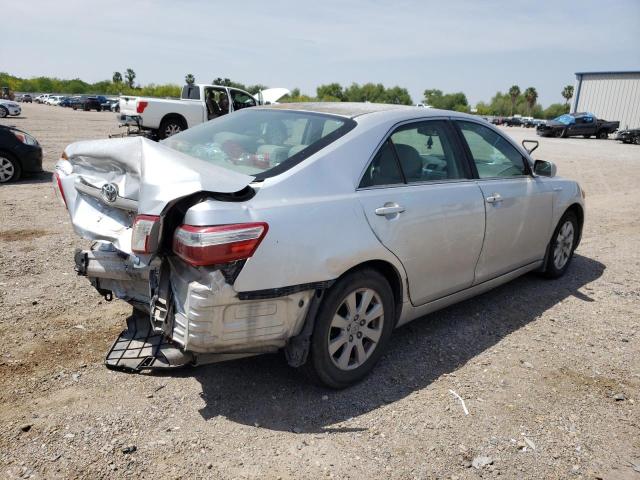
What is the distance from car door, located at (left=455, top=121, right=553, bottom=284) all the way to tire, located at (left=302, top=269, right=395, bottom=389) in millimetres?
1124

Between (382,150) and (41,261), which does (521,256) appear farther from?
(41,261)

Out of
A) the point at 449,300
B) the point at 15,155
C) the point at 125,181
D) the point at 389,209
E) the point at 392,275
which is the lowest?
the point at 449,300

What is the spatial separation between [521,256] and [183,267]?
3.08 m

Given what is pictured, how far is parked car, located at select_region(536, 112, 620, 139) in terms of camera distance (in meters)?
32.1

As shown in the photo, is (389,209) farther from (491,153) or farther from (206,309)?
(491,153)

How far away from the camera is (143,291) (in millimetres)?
2992

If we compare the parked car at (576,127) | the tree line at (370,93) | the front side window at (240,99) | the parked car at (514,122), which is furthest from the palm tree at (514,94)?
the front side window at (240,99)

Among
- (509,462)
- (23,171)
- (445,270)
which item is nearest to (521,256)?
(445,270)

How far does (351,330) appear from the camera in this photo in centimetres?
307

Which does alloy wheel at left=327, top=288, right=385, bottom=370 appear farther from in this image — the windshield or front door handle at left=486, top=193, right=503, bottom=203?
the windshield

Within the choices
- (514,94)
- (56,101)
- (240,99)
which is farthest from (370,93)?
(240,99)

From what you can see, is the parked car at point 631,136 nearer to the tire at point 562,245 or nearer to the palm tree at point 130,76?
the tire at point 562,245

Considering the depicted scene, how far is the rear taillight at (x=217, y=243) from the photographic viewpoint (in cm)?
243

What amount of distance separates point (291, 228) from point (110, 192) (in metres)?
1.06
